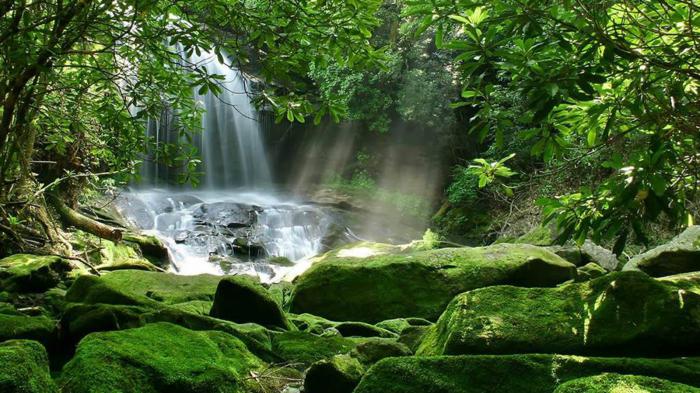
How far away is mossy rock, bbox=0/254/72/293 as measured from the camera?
6000mm

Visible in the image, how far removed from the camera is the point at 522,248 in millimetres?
6941

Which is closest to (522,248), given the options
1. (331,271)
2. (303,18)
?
(331,271)

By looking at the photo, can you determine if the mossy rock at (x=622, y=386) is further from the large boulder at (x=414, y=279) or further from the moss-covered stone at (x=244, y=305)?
the large boulder at (x=414, y=279)

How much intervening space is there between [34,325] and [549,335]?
338cm

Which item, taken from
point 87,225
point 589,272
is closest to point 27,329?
point 87,225

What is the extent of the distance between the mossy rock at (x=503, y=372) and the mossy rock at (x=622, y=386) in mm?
436

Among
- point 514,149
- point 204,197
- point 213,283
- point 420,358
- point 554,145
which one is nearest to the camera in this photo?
point 420,358

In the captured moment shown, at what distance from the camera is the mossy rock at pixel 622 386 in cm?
210

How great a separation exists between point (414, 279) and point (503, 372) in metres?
4.05

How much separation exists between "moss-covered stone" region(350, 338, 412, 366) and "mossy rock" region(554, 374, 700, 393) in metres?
1.67

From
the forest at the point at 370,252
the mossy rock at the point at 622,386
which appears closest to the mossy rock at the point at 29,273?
the forest at the point at 370,252

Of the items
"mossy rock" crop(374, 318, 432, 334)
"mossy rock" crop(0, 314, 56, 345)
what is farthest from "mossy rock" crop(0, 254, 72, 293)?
"mossy rock" crop(374, 318, 432, 334)

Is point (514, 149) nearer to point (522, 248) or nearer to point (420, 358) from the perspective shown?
point (522, 248)

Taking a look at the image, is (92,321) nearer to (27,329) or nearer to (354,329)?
(27,329)
